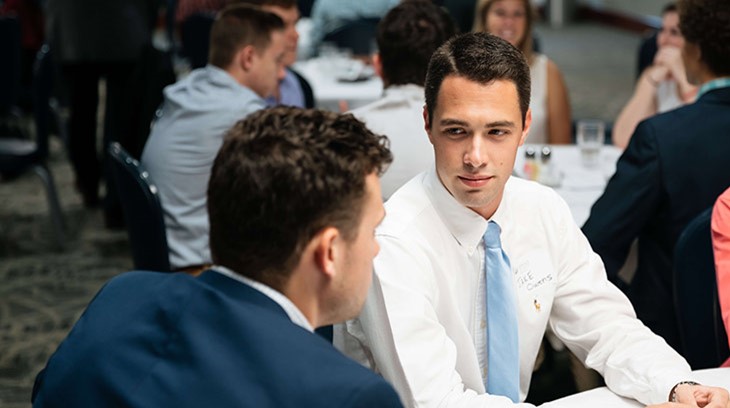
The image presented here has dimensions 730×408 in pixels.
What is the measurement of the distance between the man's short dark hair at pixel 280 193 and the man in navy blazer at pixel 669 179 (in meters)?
1.47

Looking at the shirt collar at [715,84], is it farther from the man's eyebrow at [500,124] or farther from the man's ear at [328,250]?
the man's ear at [328,250]

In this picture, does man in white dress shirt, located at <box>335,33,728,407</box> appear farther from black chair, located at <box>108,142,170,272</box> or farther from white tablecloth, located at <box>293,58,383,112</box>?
white tablecloth, located at <box>293,58,383,112</box>

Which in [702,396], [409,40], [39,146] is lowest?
[39,146]

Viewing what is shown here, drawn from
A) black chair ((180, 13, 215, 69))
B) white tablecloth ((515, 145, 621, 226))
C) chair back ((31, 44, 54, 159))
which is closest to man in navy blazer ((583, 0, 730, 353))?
white tablecloth ((515, 145, 621, 226))

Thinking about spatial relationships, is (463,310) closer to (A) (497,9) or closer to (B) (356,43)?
(A) (497,9)

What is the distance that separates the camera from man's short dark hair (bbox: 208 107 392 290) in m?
1.27

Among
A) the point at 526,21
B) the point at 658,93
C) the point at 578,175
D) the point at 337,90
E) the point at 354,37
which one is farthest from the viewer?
the point at 354,37

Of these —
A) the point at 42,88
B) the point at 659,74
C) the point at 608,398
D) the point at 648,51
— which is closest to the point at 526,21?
the point at 659,74

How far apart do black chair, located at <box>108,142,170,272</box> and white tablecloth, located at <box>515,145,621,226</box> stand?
1.24m

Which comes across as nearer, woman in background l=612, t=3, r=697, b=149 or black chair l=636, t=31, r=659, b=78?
woman in background l=612, t=3, r=697, b=149

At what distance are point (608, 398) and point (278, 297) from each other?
2.61 feet

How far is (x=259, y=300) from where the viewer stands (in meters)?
1.27

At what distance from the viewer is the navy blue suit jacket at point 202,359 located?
1180 millimetres

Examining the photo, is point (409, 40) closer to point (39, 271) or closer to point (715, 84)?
point (715, 84)
